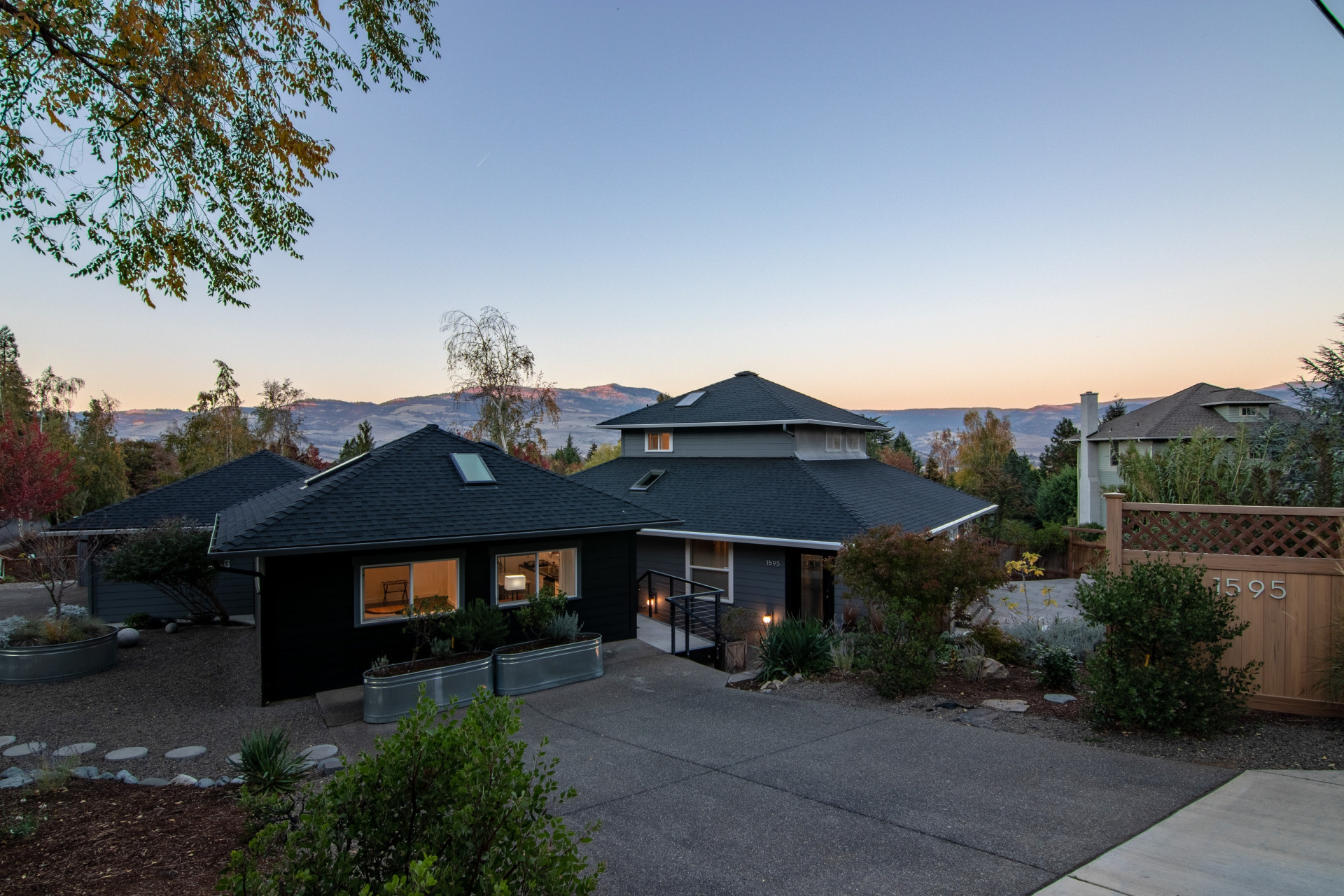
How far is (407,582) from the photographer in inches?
388

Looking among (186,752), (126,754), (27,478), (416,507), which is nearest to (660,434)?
(416,507)

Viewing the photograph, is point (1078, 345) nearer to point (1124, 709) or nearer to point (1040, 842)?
point (1124, 709)

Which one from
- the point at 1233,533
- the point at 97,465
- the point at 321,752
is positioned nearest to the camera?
the point at 1233,533

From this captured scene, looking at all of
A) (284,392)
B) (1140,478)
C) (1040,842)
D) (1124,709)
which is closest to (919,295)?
(1140,478)

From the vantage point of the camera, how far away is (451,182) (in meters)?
17.3

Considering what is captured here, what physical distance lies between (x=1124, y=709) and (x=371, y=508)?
10.0 metres

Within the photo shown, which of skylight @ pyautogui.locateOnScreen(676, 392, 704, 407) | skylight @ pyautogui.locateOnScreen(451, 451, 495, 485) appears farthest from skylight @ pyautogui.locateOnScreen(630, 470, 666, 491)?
skylight @ pyautogui.locateOnScreen(451, 451, 495, 485)

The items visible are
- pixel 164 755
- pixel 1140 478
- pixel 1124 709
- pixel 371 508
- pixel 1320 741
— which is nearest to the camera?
pixel 1320 741

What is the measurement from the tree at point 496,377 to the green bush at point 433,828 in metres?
26.4

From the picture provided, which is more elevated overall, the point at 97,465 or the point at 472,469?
the point at 472,469

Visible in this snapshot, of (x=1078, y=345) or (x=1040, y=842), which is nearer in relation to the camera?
(x=1040, y=842)

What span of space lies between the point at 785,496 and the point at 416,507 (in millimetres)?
8416

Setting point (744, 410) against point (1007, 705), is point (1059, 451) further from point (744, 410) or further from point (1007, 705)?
point (1007, 705)

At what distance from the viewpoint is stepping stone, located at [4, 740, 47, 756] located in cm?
666
